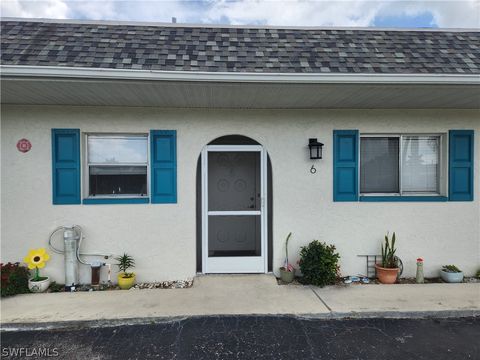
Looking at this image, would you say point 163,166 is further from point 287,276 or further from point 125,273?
point 287,276

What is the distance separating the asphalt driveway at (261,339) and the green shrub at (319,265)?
2.72 feet

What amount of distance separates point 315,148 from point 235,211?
1645 mm

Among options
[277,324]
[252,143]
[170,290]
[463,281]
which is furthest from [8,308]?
[463,281]

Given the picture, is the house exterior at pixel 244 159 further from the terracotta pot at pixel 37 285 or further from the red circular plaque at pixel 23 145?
the terracotta pot at pixel 37 285

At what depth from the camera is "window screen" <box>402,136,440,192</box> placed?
4.50 meters

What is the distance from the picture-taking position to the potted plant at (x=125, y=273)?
3.94 m

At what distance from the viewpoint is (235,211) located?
4.48 m

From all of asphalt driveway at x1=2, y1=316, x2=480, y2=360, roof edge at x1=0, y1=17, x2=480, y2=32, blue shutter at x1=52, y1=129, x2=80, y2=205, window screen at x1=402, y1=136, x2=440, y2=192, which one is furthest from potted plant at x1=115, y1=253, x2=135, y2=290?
window screen at x1=402, y1=136, x2=440, y2=192

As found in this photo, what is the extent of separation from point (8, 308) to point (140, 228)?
1783mm

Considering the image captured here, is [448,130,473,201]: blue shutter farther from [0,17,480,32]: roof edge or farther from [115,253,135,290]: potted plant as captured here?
[115,253,135,290]: potted plant

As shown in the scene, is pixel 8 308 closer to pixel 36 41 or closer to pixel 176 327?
pixel 176 327

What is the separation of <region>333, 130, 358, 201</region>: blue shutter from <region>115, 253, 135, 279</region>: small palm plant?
3.37 meters
